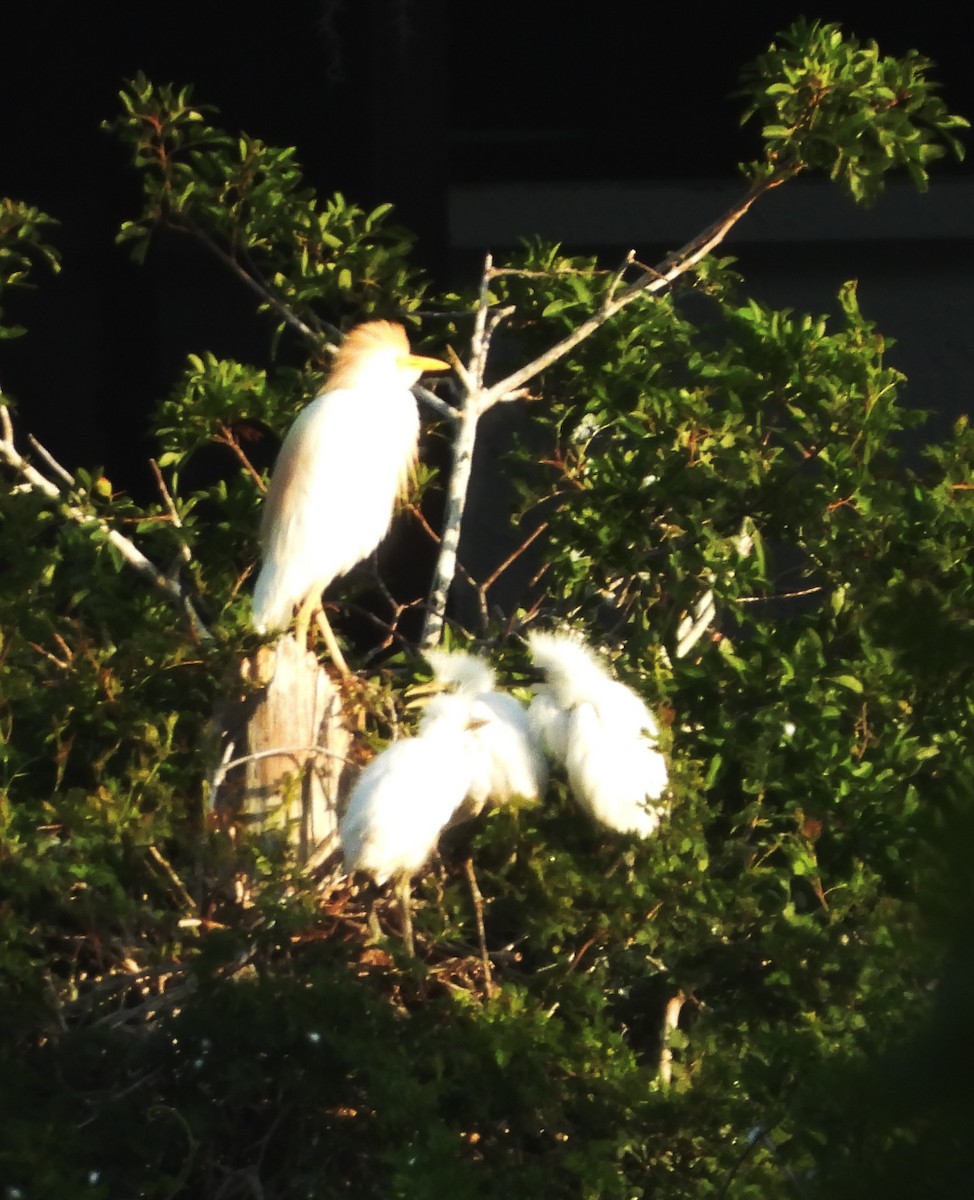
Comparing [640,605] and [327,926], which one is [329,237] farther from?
[327,926]

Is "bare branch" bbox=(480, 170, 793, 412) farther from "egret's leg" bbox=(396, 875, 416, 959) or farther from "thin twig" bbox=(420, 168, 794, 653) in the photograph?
"egret's leg" bbox=(396, 875, 416, 959)

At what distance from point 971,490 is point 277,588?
4.50ft

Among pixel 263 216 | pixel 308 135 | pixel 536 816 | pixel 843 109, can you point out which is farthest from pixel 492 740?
pixel 308 135

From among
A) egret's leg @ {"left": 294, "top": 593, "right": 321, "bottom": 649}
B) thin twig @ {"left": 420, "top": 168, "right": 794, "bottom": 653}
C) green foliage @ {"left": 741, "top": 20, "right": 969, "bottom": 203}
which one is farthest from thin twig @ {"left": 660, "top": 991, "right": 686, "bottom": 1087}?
green foliage @ {"left": 741, "top": 20, "right": 969, "bottom": 203}

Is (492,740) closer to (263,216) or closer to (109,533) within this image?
(109,533)

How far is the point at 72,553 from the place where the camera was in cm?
363

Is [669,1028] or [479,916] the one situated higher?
[479,916]

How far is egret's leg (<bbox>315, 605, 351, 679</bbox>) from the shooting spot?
→ 139 inches

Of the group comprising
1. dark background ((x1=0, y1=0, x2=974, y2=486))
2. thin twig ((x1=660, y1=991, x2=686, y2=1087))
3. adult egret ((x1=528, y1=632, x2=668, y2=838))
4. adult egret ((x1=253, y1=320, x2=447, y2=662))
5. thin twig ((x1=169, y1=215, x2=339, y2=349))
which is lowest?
thin twig ((x1=660, y1=991, x2=686, y2=1087))

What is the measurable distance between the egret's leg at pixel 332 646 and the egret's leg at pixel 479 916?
0.56 m

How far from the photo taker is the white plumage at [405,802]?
2.82 metres

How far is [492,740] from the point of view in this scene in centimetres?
307

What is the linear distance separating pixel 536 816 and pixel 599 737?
0.19m

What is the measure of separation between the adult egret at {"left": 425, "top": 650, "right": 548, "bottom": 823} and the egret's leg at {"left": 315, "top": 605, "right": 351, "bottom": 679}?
288 mm
